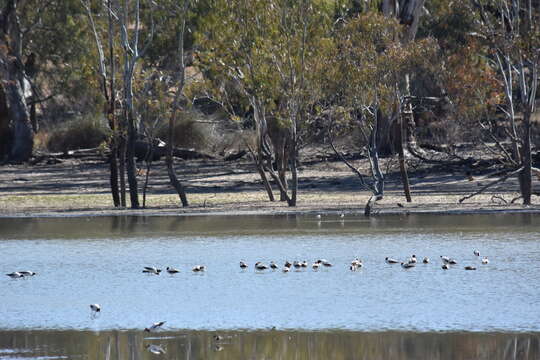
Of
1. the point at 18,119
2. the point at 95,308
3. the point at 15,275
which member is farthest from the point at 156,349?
the point at 18,119

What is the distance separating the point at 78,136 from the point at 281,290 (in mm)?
28191

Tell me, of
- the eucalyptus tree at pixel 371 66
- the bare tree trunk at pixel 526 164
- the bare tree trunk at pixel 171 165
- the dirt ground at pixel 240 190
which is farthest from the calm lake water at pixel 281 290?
the bare tree trunk at pixel 171 165

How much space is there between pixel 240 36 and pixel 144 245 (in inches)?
281

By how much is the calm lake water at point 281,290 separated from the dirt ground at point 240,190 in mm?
2626

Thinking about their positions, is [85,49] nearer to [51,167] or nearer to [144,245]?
[51,167]

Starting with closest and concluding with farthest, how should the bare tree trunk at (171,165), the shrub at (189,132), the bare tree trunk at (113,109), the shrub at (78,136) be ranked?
the bare tree trunk at (113,109) < the bare tree trunk at (171,165) < the shrub at (189,132) < the shrub at (78,136)

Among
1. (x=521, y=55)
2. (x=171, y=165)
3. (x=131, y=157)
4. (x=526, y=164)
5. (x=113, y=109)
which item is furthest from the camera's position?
(x=171, y=165)

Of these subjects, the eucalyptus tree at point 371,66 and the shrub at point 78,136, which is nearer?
the eucalyptus tree at point 371,66

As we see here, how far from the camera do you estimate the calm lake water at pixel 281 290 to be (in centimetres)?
1059

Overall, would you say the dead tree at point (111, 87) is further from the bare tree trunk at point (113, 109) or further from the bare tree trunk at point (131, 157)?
the bare tree trunk at point (131, 157)

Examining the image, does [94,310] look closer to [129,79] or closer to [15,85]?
[129,79]

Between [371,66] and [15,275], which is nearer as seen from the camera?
[15,275]

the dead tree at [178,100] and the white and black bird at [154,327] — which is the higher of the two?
the dead tree at [178,100]

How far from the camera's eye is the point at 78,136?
40719mm
